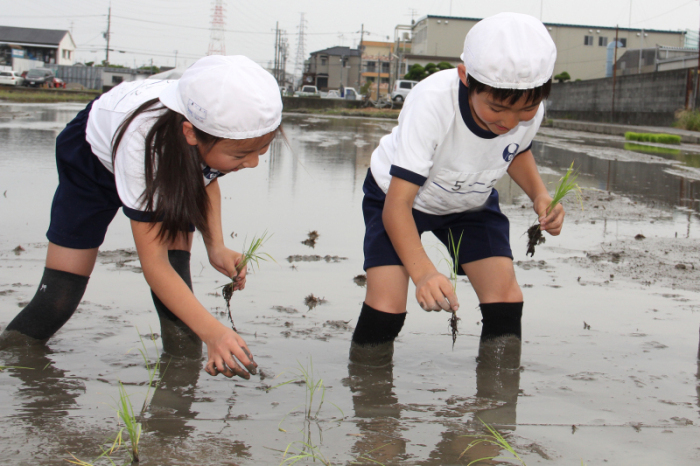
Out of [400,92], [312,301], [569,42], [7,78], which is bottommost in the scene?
[312,301]

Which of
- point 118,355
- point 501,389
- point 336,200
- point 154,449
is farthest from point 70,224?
point 336,200

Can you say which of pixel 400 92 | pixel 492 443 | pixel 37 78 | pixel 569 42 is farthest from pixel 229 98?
pixel 569 42

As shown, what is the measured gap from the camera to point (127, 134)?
207 centimetres

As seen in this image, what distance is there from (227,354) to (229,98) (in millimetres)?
728

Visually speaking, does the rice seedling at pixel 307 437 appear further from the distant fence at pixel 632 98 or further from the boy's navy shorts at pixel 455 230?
the distant fence at pixel 632 98

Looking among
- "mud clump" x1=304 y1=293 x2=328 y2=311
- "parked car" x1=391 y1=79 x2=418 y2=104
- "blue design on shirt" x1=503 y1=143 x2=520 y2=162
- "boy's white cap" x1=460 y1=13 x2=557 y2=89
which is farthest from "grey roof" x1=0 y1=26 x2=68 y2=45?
"boy's white cap" x1=460 y1=13 x2=557 y2=89

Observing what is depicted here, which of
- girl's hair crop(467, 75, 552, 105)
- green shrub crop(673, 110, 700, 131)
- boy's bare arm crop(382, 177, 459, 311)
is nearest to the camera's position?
girl's hair crop(467, 75, 552, 105)

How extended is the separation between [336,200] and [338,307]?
10.3ft

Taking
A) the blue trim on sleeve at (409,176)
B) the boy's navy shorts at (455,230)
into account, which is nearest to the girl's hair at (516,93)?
the blue trim on sleeve at (409,176)

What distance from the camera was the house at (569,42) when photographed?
63.4 metres

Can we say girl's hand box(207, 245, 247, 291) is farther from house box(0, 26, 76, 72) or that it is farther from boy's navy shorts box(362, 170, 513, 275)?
house box(0, 26, 76, 72)

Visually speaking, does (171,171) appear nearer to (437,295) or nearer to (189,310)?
(189,310)

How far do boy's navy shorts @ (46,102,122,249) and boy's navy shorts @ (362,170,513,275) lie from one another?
3.32 feet

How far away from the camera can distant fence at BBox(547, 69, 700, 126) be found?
23.6 meters
